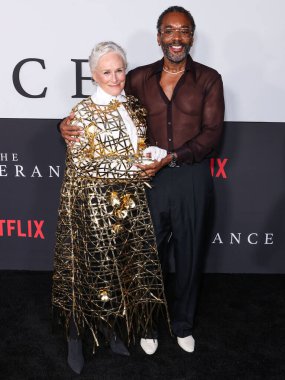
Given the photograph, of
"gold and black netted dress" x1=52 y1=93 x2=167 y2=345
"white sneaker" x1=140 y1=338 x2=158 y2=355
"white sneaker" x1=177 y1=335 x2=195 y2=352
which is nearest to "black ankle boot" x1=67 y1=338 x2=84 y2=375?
"gold and black netted dress" x1=52 y1=93 x2=167 y2=345

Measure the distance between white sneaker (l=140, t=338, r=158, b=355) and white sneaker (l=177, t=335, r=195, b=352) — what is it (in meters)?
0.12

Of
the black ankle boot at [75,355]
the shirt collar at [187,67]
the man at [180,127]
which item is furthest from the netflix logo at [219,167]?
the black ankle boot at [75,355]

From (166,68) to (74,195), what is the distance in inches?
28.3

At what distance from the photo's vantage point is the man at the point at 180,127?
7.32 feet

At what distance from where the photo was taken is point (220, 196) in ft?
10.4

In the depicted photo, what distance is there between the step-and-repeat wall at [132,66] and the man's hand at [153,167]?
942 millimetres

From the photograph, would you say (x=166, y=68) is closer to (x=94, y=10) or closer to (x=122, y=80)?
(x=122, y=80)

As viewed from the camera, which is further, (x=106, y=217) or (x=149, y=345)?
(x=149, y=345)

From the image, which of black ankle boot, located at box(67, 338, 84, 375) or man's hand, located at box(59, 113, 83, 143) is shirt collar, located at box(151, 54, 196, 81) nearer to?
man's hand, located at box(59, 113, 83, 143)

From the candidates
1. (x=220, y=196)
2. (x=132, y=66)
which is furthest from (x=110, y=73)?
(x=220, y=196)

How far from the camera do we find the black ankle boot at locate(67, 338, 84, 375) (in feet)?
7.65

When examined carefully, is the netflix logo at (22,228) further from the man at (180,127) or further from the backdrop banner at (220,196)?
the man at (180,127)

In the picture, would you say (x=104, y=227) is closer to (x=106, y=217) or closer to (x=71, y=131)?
(x=106, y=217)

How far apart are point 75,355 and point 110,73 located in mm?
1265
